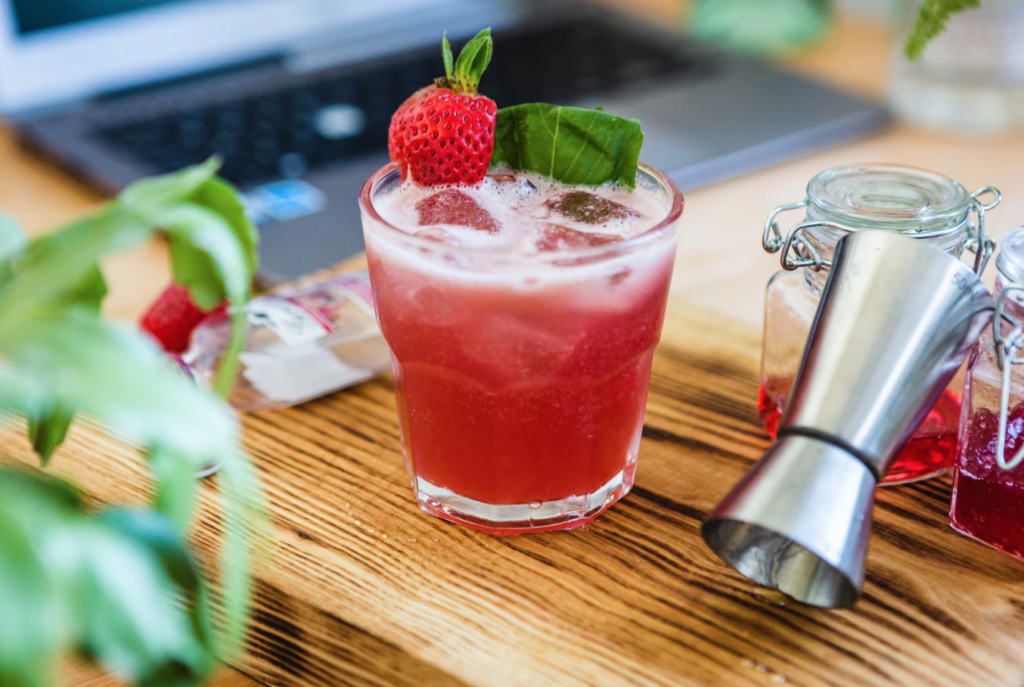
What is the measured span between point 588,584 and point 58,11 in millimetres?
1139

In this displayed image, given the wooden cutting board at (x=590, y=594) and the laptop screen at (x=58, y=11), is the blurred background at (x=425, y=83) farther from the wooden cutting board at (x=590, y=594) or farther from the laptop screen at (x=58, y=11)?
the wooden cutting board at (x=590, y=594)

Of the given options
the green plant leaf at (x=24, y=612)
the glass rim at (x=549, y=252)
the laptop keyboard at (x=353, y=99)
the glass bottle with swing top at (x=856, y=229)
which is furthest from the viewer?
the laptop keyboard at (x=353, y=99)

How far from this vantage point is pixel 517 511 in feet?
2.02

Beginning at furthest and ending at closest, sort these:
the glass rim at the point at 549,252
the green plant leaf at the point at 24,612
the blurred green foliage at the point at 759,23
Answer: the blurred green foliage at the point at 759,23
the glass rim at the point at 549,252
the green plant leaf at the point at 24,612

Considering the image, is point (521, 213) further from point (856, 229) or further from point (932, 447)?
point (932, 447)

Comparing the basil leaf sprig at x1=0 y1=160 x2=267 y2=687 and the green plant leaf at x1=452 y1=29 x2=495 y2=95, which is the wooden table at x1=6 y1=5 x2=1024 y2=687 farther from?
the green plant leaf at x1=452 y1=29 x2=495 y2=95

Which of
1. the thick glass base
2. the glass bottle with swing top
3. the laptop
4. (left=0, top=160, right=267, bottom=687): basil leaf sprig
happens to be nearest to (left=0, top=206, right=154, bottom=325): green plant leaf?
(left=0, top=160, right=267, bottom=687): basil leaf sprig

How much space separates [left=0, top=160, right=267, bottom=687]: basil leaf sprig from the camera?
0.31m

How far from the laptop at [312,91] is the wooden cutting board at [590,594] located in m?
0.42

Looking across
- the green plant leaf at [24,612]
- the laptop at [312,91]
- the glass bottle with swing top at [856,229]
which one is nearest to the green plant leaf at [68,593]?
the green plant leaf at [24,612]

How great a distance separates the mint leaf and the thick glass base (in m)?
0.19

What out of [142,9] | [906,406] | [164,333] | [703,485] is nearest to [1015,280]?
[906,406]

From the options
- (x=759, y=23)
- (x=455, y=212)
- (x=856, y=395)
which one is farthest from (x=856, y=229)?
(x=759, y=23)

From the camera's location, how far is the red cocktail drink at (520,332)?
527mm
